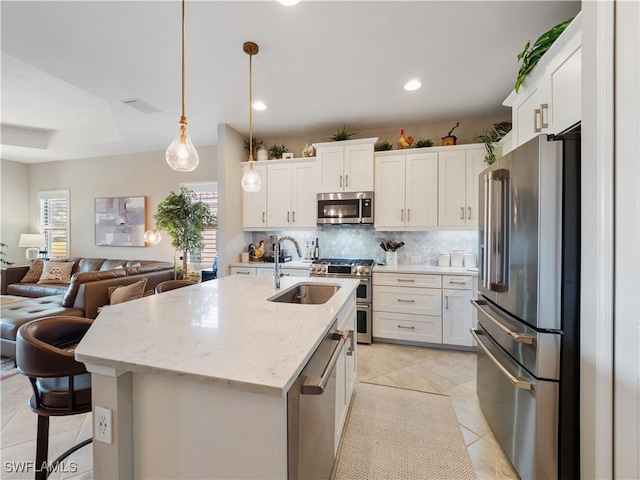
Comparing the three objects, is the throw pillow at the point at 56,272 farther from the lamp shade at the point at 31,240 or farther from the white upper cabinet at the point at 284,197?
the white upper cabinet at the point at 284,197

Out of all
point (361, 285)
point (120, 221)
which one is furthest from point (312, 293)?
point (120, 221)

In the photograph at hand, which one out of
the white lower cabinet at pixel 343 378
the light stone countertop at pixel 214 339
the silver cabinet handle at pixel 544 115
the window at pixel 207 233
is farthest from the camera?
the window at pixel 207 233

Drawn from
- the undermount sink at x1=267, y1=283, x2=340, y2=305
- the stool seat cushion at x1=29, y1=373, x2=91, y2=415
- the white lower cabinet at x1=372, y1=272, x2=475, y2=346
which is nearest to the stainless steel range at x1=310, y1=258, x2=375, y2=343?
the white lower cabinet at x1=372, y1=272, x2=475, y2=346

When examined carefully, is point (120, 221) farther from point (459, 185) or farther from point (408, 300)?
point (459, 185)

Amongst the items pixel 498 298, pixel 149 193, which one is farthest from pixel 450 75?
pixel 149 193

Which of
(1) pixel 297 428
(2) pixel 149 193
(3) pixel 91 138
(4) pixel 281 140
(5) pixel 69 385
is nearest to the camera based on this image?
(1) pixel 297 428

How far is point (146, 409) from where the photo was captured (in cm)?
100

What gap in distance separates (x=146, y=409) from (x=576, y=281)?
6.36 feet

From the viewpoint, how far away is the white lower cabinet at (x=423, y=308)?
3107mm

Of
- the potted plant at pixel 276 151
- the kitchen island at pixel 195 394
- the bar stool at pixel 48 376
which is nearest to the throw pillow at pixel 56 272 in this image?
the potted plant at pixel 276 151

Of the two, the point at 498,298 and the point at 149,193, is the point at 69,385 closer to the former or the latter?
the point at 498,298

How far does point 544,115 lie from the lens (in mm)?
1769

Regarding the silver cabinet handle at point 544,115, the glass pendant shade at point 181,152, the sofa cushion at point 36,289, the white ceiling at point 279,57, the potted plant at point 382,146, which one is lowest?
the sofa cushion at point 36,289

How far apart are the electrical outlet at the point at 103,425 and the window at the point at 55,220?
6.47 m
